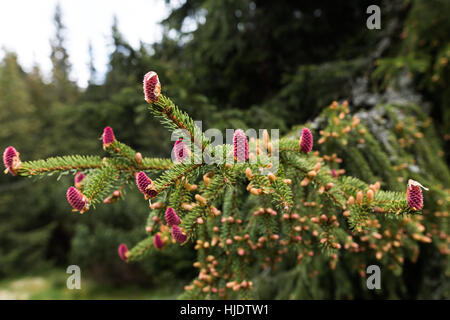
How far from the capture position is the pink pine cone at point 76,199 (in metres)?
0.82

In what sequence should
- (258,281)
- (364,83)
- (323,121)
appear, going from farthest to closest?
(364,83) < (258,281) < (323,121)

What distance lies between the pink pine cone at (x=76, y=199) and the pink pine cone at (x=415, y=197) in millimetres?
909

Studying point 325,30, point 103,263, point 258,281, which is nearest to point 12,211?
point 103,263

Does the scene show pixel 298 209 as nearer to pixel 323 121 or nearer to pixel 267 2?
pixel 323 121

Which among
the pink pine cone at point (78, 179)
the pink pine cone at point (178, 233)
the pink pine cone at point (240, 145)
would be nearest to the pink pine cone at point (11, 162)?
the pink pine cone at point (78, 179)

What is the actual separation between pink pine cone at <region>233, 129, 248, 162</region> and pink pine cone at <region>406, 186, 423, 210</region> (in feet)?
1.46

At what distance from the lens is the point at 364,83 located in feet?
9.69

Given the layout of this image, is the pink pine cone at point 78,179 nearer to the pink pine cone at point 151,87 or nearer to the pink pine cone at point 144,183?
the pink pine cone at point 144,183

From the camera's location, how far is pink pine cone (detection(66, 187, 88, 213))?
0.82m

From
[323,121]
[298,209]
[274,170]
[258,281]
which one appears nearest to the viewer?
[274,170]

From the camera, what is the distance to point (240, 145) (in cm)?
83

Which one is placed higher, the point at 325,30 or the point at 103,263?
the point at 325,30

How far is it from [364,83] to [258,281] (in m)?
2.25

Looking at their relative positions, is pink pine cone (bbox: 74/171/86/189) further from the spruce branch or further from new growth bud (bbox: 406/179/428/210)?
new growth bud (bbox: 406/179/428/210)
